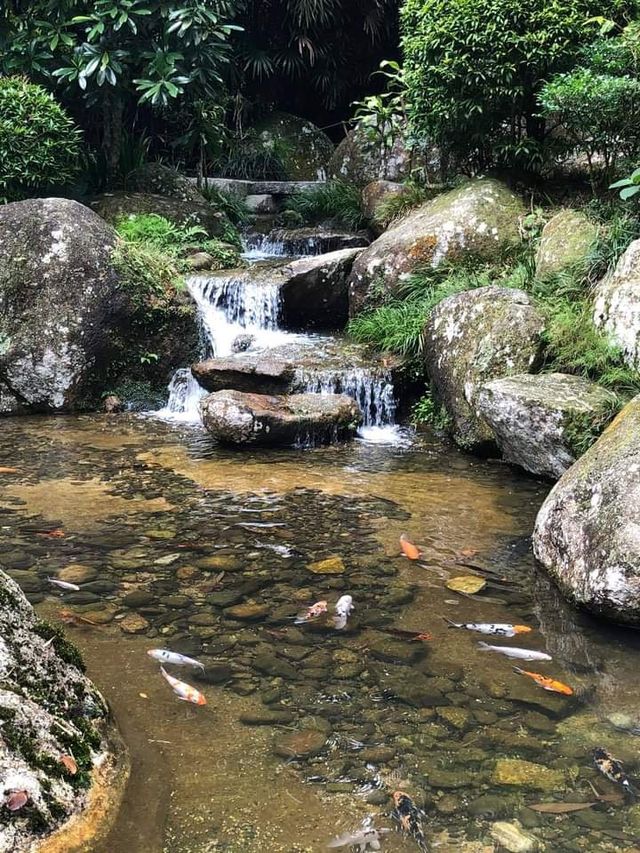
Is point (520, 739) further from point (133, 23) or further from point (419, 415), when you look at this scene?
point (133, 23)

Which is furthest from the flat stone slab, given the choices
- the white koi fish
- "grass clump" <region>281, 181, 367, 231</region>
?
the white koi fish

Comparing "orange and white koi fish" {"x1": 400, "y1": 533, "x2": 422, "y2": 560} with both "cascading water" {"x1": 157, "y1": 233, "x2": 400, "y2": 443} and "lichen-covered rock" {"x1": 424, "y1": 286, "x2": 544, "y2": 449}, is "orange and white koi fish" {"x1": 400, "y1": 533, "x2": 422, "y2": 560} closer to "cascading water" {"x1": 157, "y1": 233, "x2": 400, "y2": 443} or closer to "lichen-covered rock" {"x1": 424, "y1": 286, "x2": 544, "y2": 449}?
"lichen-covered rock" {"x1": 424, "y1": 286, "x2": 544, "y2": 449}

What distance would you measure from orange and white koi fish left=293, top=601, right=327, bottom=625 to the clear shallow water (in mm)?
74

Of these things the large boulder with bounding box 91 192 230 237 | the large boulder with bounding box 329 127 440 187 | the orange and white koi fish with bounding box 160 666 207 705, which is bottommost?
the orange and white koi fish with bounding box 160 666 207 705

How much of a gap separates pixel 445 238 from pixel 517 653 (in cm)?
607

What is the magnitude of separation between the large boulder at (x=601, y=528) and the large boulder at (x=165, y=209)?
8.31 m

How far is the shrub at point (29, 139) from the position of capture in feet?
31.1

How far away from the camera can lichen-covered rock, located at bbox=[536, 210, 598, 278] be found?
23.5ft

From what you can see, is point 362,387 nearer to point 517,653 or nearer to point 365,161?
point 517,653

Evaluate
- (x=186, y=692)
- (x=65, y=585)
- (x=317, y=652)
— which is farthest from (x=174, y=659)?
(x=65, y=585)

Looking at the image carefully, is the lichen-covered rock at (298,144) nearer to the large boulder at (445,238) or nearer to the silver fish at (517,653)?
the large boulder at (445,238)

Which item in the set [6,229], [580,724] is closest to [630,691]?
[580,724]

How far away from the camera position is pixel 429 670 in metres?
3.18

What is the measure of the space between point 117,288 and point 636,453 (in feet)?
19.7
